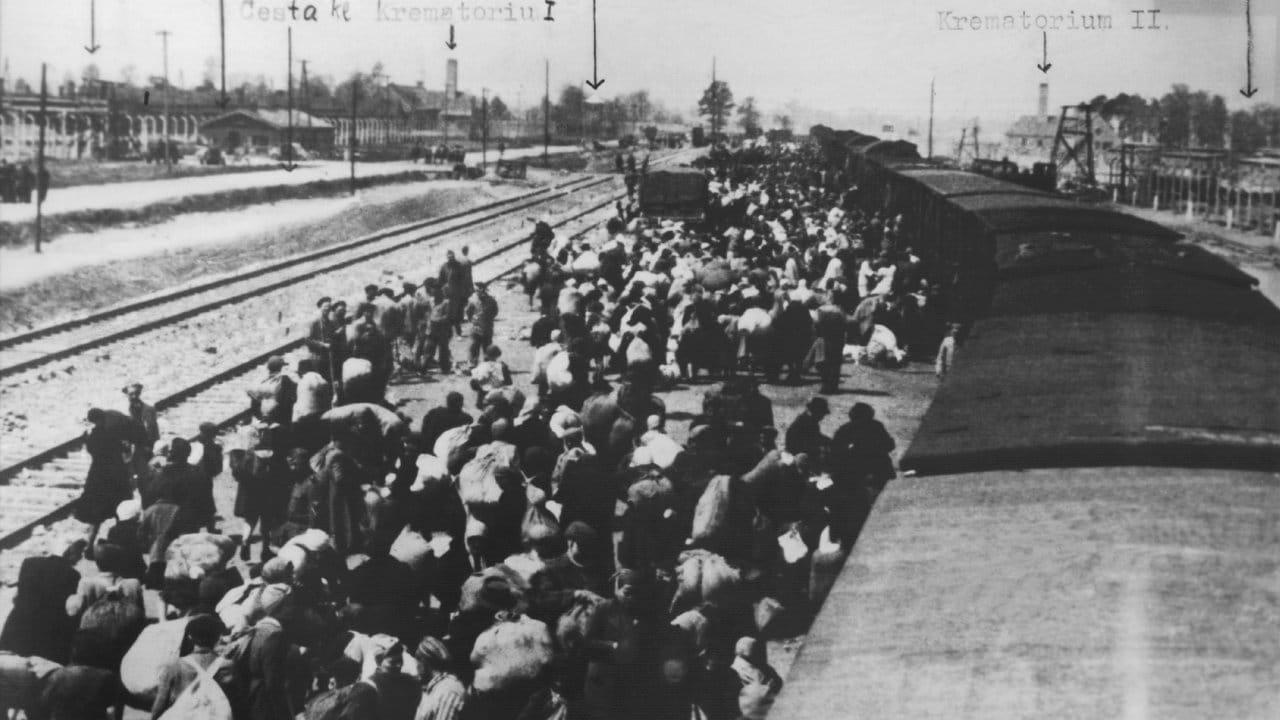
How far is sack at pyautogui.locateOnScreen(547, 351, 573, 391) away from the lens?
11234 millimetres

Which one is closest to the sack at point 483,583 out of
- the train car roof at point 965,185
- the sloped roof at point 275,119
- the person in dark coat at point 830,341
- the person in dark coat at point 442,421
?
the person in dark coat at point 442,421

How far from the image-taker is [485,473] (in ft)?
25.3

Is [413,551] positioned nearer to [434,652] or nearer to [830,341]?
[434,652]

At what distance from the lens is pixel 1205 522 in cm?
371

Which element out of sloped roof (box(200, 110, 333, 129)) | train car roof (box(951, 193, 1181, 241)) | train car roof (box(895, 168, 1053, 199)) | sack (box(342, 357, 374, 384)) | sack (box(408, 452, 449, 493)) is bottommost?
sack (box(408, 452, 449, 493))

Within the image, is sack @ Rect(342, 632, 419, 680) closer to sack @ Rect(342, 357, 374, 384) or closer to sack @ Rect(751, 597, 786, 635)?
sack @ Rect(751, 597, 786, 635)

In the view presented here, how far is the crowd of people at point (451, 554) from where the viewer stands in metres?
5.35

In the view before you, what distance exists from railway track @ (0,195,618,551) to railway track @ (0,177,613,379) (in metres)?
0.44

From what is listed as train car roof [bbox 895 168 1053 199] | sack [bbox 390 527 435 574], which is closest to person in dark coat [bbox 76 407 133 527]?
sack [bbox 390 527 435 574]

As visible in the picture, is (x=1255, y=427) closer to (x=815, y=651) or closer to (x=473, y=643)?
(x=815, y=651)

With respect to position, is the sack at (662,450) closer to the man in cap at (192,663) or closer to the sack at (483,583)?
the sack at (483,583)

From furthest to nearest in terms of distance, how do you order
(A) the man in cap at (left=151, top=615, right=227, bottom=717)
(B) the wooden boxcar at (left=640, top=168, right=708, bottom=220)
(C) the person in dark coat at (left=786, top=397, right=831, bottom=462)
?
(B) the wooden boxcar at (left=640, top=168, right=708, bottom=220), (C) the person in dark coat at (left=786, top=397, right=831, bottom=462), (A) the man in cap at (left=151, top=615, right=227, bottom=717)

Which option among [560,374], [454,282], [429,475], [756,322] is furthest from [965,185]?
[429,475]

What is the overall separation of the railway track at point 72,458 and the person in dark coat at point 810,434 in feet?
21.3
